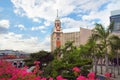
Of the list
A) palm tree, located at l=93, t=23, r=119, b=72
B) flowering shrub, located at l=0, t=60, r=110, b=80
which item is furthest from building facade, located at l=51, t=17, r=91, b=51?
flowering shrub, located at l=0, t=60, r=110, b=80

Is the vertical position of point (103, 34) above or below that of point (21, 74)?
above

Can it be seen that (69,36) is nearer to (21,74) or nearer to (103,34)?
(103,34)

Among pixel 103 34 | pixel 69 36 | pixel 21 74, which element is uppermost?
pixel 69 36

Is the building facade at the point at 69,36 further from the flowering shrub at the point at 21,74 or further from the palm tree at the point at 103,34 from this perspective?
the flowering shrub at the point at 21,74

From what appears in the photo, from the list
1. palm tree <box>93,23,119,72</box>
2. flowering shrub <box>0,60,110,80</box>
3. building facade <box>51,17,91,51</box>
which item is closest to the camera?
flowering shrub <box>0,60,110,80</box>

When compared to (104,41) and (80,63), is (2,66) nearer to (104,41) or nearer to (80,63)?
(80,63)

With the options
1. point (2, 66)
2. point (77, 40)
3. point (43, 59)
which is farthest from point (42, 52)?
point (77, 40)

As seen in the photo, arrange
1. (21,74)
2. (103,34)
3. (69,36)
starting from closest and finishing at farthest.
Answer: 1. (21,74)
2. (103,34)
3. (69,36)

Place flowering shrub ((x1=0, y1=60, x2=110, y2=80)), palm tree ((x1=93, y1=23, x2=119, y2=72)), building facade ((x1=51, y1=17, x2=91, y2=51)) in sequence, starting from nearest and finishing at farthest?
flowering shrub ((x1=0, y1=60, x2=110, y2=80)) → palm tree ((x1=93, y1=23, x2=119, y2=72)) → building facade ((x1=51, y1=17, x2=91, y2=51))

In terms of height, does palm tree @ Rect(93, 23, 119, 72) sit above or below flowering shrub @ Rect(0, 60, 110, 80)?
above

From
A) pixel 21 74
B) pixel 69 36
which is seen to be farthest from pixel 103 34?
pixel 69 36

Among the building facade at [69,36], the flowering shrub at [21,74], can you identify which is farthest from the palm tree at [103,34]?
the building facade at [69,36]

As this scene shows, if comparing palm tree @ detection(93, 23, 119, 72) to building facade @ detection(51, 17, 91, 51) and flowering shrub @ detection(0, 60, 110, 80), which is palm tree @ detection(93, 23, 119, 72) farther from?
building facade @ detection(51, 17, 91, 51)

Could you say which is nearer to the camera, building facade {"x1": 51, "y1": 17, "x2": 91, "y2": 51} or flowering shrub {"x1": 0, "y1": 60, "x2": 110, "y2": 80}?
flowering shrub {"x1": 0, "y1": 60, "x2": 110, "y2": 80}
